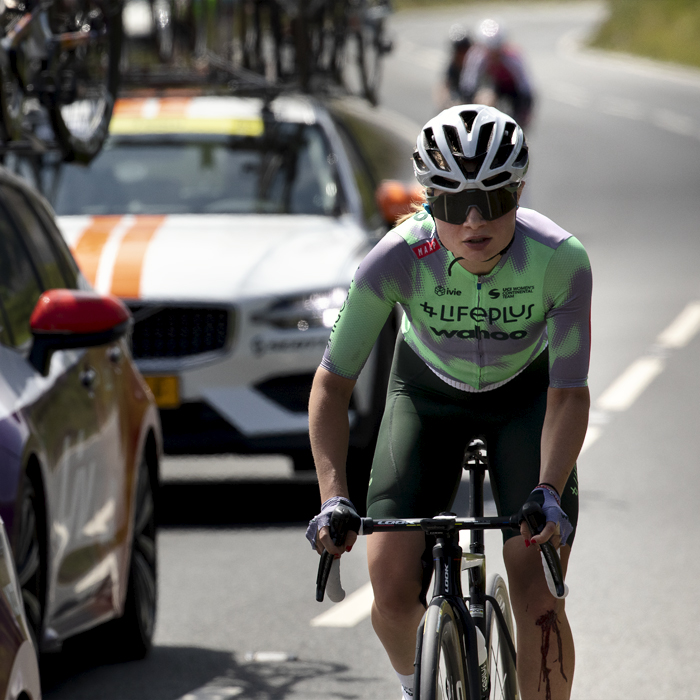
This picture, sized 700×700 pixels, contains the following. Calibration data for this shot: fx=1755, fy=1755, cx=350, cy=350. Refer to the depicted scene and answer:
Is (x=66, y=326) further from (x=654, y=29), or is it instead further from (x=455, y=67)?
(x=654, y=29)

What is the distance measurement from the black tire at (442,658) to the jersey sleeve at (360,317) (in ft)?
2.23

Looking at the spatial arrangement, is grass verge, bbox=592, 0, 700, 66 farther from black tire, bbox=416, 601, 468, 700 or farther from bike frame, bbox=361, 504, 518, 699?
black tire, bbox=416, 601, 468, 700

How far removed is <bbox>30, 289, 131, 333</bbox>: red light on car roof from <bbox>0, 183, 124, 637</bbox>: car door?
110 mm

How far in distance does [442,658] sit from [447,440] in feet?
2.64

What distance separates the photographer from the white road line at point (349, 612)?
7117 millimetres

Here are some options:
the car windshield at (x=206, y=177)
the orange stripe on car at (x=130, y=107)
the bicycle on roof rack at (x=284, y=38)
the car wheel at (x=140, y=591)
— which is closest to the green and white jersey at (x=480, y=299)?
the car wheel at (x=140, y=591)

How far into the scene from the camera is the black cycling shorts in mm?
4562

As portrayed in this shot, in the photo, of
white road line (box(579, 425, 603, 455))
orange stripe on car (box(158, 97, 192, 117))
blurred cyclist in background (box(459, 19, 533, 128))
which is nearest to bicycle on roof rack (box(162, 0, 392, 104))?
orange stripe on car (box(158, 97, 192, 117))

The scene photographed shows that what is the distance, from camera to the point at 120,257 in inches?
366

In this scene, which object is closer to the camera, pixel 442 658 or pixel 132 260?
pixel 442 658

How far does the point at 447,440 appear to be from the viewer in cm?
466

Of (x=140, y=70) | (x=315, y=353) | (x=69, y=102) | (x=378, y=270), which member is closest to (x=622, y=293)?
(x=140, y=70)

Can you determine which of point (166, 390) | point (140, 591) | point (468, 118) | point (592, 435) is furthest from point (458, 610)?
point (592, 435)

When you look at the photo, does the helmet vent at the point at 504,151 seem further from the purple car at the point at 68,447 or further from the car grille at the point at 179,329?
the car grille at the point at 179,329
